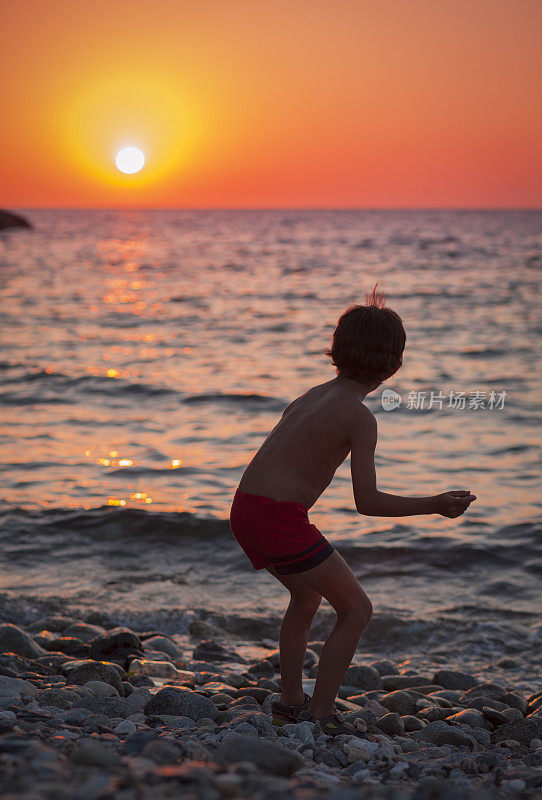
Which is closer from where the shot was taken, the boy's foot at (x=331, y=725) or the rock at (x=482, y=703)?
the boy's foot at (x=331, y=725)

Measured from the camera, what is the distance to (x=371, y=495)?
3.42 m

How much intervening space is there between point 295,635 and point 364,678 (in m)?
1.71

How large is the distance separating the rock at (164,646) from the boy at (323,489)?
214 cm

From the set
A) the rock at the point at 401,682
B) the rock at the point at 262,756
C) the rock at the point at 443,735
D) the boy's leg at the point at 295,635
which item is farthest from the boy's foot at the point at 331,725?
the rock at the point at 401,682

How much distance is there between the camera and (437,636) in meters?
6.20

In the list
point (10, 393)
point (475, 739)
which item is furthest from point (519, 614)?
point (10, 393)

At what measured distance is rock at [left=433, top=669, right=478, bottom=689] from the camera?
5324mm

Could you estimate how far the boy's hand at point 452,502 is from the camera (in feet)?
11.3

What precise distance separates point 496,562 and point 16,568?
391 cm

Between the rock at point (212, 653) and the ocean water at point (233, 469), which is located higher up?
the ocean water at point (233, 469)

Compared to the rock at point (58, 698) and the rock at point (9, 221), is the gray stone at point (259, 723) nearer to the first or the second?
the rock at point (58, 698)

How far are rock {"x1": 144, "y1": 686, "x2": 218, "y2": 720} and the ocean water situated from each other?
2.13m

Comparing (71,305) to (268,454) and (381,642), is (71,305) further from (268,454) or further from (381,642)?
(268,454)

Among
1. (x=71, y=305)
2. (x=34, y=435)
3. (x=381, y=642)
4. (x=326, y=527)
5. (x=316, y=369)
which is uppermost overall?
(x=71, y=305)
